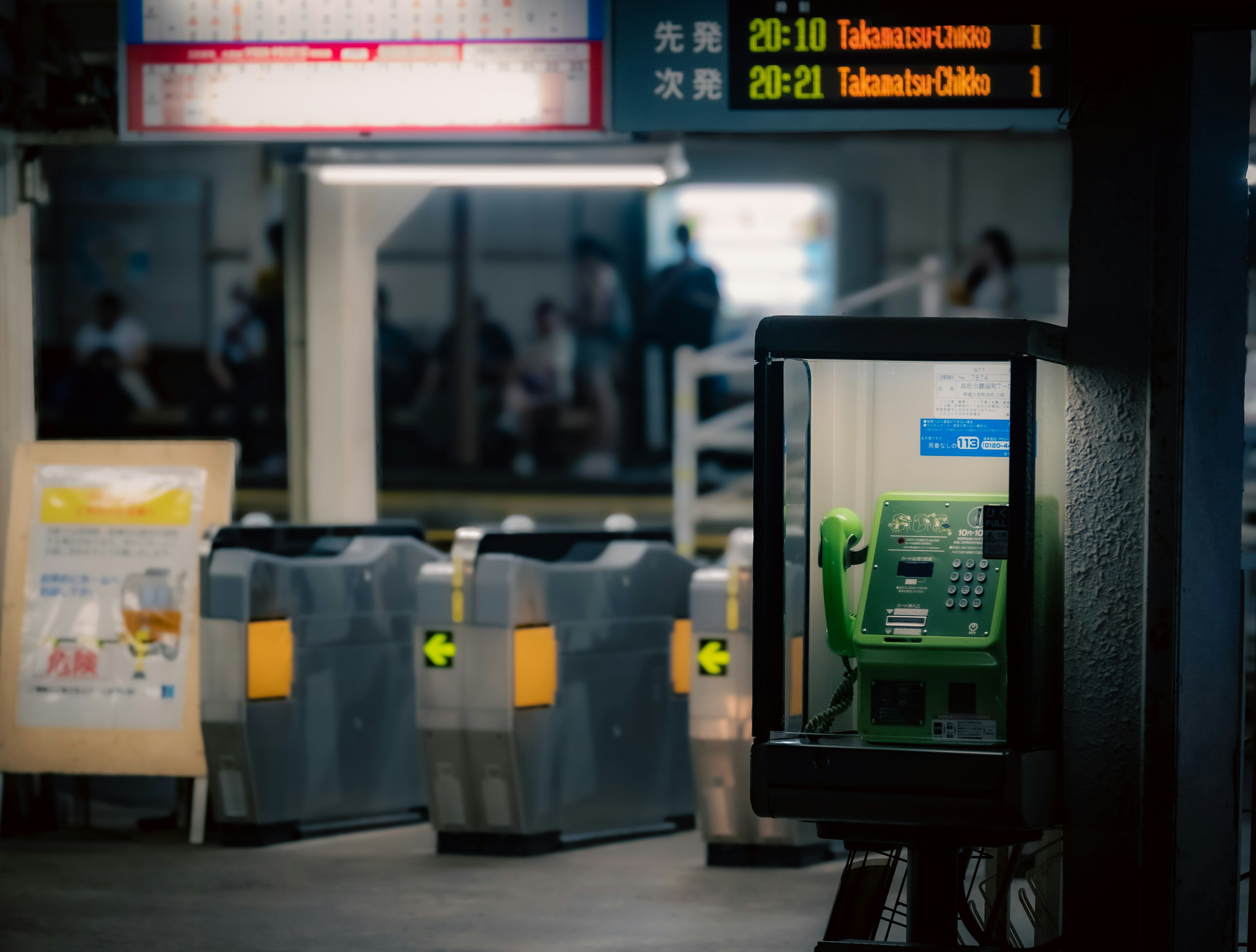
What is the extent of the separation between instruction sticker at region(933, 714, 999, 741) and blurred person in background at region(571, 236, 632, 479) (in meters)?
12.5

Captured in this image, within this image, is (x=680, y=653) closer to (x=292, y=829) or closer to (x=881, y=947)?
(x=292, y=829)

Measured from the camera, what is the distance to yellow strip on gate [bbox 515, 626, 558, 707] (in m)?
6.56

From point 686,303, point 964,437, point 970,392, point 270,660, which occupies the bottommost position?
point 270,660

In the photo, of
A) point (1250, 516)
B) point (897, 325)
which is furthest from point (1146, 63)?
point (1250, 516)

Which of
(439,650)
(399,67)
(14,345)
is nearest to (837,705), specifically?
(439,650)

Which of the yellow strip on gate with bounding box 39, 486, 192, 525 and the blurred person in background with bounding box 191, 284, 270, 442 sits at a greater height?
the blurred person in background with bounding box 191, 284, 270, 442

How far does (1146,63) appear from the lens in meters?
4.08

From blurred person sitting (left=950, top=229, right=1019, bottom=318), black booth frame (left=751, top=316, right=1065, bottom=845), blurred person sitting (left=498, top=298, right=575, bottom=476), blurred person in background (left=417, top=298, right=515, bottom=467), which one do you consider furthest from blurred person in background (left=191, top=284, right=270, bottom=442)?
black booth frame (left=751, top=316, right=1065, bottom=845)

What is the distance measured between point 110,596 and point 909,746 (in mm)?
3963

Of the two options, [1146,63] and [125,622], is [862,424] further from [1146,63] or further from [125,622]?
[125,622]

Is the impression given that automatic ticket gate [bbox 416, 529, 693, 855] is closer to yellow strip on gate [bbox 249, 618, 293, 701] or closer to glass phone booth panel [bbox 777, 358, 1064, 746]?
yellow strip on gate [bbox 249, 618, 293, 701]

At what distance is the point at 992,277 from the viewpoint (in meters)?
14.5

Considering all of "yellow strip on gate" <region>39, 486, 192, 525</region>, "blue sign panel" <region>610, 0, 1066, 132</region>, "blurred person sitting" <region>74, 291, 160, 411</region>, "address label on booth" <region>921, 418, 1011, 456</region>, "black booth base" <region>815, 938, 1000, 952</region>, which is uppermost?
"blue sign panel" <region>610, 0, 1066, 132</region>

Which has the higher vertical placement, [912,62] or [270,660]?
[912,62]
